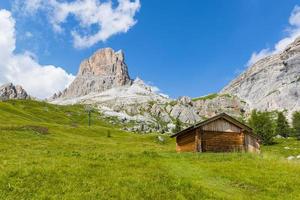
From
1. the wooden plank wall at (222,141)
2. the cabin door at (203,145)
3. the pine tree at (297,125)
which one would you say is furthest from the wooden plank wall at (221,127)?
the pine tree at (297,125)

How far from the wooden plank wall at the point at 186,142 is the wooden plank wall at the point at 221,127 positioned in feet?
7.55

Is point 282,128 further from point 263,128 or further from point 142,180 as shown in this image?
point 142,180

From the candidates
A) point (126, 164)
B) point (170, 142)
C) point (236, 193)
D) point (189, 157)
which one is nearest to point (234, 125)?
point (189, 157)

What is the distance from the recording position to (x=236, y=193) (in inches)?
717

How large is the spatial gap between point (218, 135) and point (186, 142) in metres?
5.27

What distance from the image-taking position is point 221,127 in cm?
4350

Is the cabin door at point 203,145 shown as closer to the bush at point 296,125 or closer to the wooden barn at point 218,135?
the wooden barn at point 218,135

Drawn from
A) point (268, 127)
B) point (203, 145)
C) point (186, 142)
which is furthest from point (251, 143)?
point (268, 127)

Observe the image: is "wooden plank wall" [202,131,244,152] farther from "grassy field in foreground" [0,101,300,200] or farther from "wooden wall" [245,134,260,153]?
"grassy field in foreground" [0,101,300,200]

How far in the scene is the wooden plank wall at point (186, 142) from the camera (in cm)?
4428

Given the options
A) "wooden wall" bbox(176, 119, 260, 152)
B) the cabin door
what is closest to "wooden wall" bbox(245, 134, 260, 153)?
"wooden wall" bbox(176, 119, 260, 152)

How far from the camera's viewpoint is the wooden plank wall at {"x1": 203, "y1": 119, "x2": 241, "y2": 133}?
43.0 meters

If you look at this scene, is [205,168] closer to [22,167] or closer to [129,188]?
[129,188]

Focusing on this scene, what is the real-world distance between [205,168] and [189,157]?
6.84m
